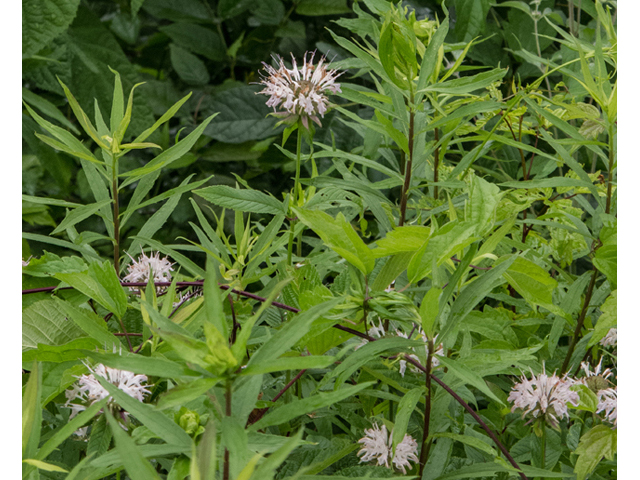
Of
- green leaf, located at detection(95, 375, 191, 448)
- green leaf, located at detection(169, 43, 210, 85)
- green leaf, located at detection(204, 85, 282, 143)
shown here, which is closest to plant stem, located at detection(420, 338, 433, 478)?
green leaf, located at detection(95, 375, 191, 448)

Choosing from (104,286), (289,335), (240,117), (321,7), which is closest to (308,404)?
(289,335)

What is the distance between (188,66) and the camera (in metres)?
1.04

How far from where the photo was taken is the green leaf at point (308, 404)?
0.58 feet

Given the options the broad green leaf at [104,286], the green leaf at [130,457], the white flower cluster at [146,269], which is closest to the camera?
the green leaf at [130,457]

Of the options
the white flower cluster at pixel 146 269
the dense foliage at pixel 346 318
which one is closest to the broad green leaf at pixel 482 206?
the dense foliage at pixel 346 318

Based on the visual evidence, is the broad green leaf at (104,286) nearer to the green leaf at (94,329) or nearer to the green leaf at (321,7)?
the green leaf at (94,329)

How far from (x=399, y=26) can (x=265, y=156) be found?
2.26 ft

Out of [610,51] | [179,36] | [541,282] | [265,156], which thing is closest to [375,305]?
[541,282]

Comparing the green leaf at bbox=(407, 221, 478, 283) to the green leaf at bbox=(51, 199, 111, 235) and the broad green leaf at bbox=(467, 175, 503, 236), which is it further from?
the green leaf at bbox=(51, 199, 111, 235)

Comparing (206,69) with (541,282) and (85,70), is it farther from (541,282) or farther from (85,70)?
(541,282)

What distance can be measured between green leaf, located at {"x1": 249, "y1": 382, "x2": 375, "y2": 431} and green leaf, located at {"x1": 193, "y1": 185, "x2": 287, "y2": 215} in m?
0.15

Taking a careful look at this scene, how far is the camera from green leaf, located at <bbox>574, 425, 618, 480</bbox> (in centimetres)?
26

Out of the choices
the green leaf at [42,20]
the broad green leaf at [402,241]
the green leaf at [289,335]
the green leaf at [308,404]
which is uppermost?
the green leaf at [42,20]

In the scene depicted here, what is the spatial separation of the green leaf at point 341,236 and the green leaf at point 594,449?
13cm
